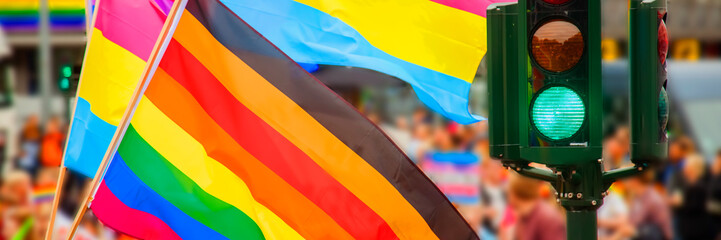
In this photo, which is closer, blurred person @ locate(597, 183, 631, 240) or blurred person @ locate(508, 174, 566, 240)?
blurred person @ locate(508, 174, 566, 240)

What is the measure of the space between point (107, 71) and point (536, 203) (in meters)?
2.86

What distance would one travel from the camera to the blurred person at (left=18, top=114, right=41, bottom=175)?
16141 millimetres

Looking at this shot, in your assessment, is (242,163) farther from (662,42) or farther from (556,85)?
A: (662,42)

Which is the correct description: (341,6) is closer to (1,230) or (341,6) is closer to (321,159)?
(321,159)

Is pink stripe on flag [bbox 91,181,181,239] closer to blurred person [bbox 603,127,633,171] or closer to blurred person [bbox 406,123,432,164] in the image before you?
blurred person [bbox 406,123,432,164]

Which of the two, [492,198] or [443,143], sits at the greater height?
[443,143]

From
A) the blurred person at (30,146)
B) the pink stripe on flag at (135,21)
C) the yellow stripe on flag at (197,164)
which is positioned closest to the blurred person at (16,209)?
the pink stripe on flag at (135,21)

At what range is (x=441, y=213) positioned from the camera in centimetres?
479

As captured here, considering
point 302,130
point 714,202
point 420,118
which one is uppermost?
point 420,118

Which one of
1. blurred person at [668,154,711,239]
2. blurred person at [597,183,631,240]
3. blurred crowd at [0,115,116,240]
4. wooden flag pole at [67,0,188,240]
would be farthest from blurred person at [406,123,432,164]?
wooden flag pole at [67,0,188,240]

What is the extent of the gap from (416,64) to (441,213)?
2.92ft

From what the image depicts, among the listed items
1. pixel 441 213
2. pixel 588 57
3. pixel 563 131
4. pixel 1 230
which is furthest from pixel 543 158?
pixel 1 230

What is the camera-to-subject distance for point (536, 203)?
7.06 meters

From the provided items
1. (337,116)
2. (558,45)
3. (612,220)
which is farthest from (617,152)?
(558,45)
